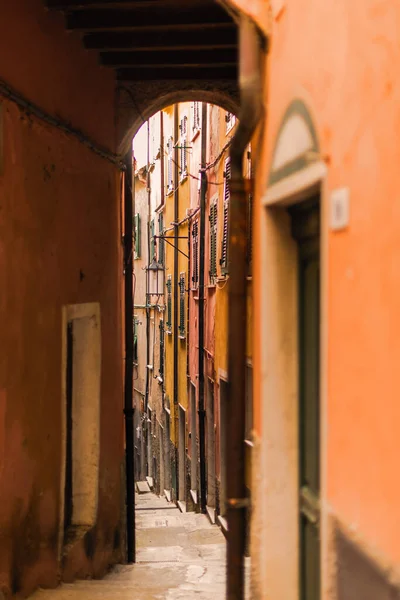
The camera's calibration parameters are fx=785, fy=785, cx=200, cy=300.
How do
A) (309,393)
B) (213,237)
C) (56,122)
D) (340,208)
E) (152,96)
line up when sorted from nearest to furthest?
(340,208), (309,393), (56,122), (152,96), (213,237)

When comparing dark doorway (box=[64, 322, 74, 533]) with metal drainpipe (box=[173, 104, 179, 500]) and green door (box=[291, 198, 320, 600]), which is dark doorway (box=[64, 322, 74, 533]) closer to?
green door (box=[291, 198, 320, 600])

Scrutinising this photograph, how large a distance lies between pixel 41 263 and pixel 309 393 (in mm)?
2828

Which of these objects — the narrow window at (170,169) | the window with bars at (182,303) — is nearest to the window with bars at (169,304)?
the window with bars at (182,303)

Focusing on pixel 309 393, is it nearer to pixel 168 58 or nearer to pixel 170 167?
pixel 168 58

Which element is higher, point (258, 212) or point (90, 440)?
point (258, 212)

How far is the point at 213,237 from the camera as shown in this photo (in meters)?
13.7

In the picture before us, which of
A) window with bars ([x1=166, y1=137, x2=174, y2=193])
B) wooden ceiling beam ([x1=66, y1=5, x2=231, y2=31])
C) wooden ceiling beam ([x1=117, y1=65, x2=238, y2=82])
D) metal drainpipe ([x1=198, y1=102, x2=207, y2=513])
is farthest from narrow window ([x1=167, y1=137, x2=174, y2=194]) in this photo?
wooden ceiling beam ([x1=66, y1=5, x2=231, y2=31])

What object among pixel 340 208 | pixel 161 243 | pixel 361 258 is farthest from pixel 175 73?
pixel 161 243

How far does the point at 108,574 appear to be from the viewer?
27.5ft

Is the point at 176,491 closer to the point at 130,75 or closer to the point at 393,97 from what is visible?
the point at 130,75

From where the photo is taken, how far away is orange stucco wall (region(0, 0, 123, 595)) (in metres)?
5.44

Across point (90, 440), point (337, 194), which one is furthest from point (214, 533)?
point (337, 194)

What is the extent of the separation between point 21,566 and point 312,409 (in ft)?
9.28

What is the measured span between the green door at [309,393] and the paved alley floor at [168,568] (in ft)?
7.68
